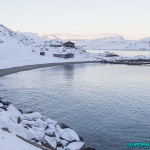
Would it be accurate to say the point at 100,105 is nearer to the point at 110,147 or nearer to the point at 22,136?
the point at 110,147

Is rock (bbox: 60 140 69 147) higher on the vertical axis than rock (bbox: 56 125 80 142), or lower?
lower

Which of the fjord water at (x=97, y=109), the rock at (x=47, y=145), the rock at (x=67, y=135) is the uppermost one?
the rock at (x=47, y=145)

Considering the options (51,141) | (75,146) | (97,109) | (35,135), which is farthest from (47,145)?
(97,109)

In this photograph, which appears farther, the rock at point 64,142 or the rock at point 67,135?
the rock at point 67,135

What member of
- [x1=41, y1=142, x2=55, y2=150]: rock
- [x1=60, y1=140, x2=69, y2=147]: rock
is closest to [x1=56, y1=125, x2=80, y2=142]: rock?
[x1=60, y1=140, x2=69, y2=147]: rock

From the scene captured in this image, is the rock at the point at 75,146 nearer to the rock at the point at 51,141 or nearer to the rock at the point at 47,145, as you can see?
the rock at the point at 51,141

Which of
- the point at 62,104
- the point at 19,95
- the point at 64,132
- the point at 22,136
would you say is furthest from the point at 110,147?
the point at 19,95

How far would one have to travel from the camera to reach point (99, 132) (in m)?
18.3

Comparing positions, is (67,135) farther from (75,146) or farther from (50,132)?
(75,146)

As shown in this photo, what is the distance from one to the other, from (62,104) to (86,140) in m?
10.7

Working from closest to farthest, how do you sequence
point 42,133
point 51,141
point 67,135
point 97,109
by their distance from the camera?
point 51,141 < point 42,133 < point 67,135 < point 97,109

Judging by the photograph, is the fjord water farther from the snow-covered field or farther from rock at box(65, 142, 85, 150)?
the snow-covered field

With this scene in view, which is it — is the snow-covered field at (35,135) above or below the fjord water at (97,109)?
above

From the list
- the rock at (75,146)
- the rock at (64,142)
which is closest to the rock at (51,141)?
the rock at (64,142)
